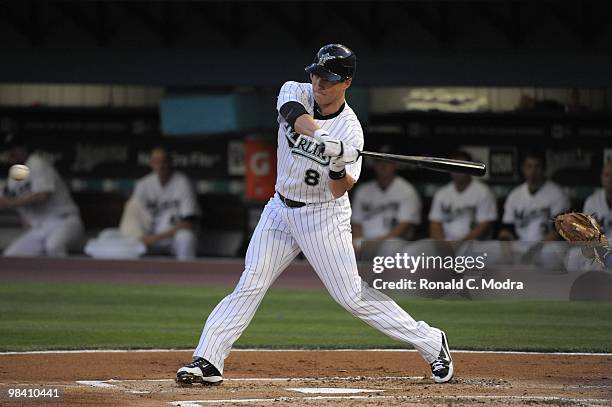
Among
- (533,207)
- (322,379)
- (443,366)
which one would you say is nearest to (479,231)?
(533,207)

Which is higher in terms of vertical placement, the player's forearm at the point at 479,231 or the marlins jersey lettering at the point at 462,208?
the marlins jersey lettering at the point at 462,208

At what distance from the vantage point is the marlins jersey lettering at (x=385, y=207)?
13.1 meters

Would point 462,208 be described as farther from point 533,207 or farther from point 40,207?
point 40,207

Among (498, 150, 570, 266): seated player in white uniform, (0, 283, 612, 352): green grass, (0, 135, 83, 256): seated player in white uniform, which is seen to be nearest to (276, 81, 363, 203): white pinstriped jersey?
(0, 283, 612, 352): green grass

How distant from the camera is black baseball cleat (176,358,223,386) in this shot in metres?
6.04

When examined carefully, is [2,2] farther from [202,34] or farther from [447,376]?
[447,376]

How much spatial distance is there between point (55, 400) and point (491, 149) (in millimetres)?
9250

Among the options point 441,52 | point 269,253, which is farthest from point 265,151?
point 269,253

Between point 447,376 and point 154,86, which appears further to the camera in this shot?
point 154,86

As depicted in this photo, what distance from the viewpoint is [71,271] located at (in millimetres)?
12781

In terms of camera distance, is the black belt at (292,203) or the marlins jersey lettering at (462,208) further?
the marlins jersey lettering at (462,208)

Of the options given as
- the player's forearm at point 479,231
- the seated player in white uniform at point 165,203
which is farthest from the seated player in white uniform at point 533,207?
the seated player in white uniform at point 165,203

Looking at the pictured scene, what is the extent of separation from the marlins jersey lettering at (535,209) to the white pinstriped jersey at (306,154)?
6.89m

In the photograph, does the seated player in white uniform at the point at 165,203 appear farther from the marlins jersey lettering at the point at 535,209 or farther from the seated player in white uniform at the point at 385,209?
the marlins jersey lettering at the point at 535,209
